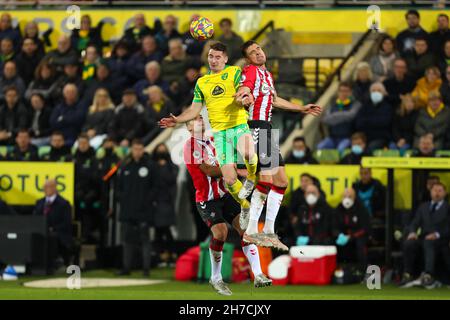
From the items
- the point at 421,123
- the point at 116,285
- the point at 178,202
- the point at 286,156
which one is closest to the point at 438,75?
the point at 421,123

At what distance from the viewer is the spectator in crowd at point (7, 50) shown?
28469 millimetres

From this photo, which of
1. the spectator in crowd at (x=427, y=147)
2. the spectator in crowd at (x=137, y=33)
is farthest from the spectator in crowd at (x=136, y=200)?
the spectator in crowd at (x=427, y=147)

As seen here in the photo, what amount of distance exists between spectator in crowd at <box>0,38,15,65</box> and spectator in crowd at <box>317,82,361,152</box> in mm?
7270

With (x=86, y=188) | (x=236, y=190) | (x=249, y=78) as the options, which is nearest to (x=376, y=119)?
(x=86, y=188)

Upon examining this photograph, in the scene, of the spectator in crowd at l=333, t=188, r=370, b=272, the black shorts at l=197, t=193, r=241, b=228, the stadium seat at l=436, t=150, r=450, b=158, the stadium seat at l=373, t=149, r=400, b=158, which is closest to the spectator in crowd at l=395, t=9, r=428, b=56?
the stadium seat at l=373, t=149, r=400, b=158

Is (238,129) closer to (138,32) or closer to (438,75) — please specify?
(438,75)

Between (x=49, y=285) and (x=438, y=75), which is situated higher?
(x=438, y=75)

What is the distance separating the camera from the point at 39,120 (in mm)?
26844

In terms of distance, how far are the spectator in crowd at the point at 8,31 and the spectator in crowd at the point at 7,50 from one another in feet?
0.77

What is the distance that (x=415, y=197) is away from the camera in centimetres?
2314

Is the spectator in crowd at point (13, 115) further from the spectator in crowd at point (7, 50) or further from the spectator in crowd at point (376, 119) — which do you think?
the spectator in crowd at point (376, 119)

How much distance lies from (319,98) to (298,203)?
3330mm

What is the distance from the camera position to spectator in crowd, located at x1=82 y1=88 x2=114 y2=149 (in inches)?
1016

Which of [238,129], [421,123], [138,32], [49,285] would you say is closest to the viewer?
[238,129]
